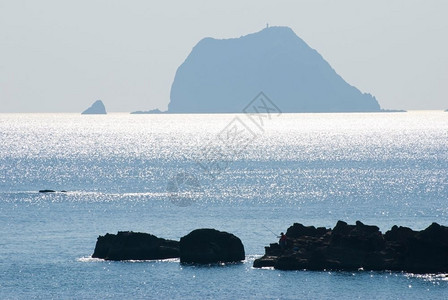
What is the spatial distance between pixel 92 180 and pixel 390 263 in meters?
111

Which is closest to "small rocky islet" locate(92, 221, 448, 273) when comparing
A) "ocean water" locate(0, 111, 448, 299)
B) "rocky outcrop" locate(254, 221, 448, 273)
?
"rocky outcrop" locate(254, 221, 448, 273)

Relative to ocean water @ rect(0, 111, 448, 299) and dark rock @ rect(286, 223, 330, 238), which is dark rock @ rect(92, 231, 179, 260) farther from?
dark rock @ rect(286, 223, 330, 238)

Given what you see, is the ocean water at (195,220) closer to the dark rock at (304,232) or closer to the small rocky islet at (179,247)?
the small rocky islet at (179,247)

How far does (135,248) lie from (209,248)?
292 inches

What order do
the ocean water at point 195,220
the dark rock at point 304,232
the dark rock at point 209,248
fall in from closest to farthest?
the ocean water at point 195,220 → the dark rock at point 209,248 → the dark rock at point 304,232

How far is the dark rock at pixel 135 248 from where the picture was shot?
286 ft

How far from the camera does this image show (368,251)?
80.7 metres

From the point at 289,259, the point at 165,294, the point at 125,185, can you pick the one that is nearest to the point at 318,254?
the point at 289,259

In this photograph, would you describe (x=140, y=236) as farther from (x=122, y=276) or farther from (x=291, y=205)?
(x=291, y=205)

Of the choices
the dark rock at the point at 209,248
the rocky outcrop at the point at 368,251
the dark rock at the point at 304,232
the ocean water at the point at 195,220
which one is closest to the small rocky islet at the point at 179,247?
the dark rock at the point at 209,248

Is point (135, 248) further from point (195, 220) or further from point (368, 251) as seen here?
point (195, 220)

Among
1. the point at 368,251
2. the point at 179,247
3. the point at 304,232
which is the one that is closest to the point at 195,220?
the point at 179,247

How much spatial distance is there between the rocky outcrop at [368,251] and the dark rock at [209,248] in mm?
3173

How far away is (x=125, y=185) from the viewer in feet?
565
